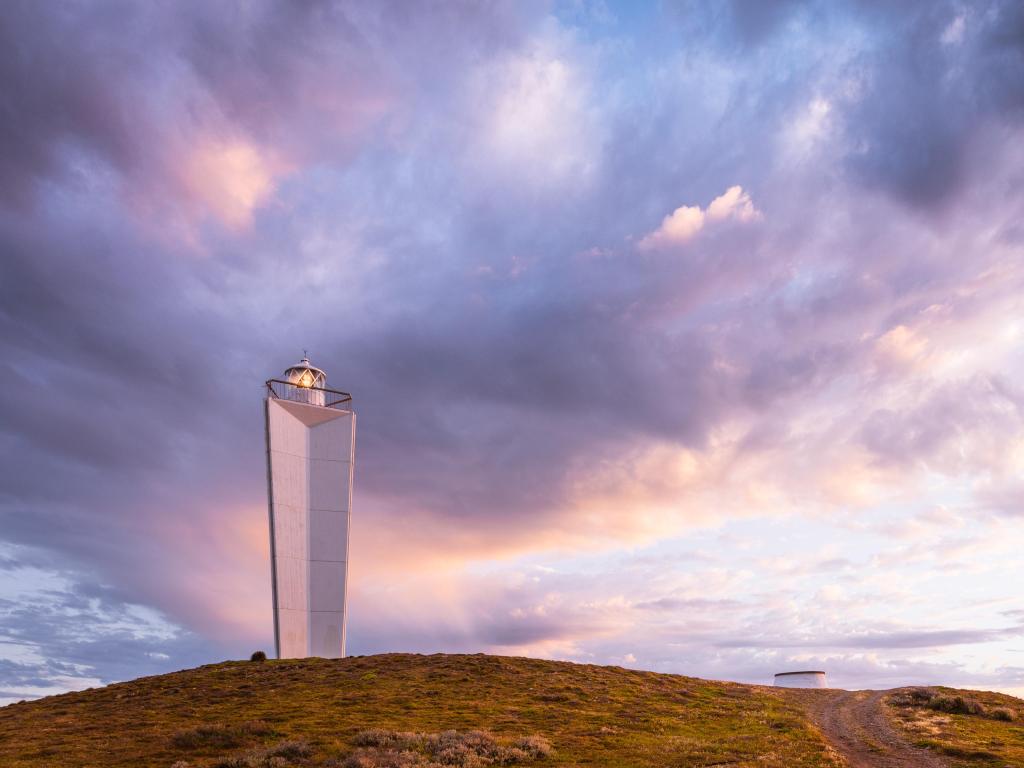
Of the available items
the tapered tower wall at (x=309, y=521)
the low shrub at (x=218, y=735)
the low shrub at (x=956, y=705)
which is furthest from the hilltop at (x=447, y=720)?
the tapered tower wall at (x=309, y=521)

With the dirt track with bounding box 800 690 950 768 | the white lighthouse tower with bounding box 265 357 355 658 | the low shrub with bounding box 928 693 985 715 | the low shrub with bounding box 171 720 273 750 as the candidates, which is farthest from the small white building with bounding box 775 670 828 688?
the low shrub with bounding box 171 720 273 750

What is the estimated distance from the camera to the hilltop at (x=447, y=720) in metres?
32.0

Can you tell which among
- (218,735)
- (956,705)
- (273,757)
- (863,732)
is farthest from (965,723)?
(218,735)

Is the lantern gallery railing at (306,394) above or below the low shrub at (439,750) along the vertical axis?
above

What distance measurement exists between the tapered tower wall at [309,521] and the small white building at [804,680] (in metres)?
39.0

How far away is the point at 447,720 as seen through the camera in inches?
1564

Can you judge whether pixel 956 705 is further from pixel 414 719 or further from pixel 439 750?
pixel 439 750

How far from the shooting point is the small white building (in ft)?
213

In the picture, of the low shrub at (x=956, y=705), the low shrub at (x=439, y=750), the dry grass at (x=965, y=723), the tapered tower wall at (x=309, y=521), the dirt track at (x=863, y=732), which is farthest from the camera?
the tapered tower wall at (x=309, y=521)

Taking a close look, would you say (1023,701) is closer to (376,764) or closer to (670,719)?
(670,719)

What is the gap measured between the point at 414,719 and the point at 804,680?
40377 millimetres

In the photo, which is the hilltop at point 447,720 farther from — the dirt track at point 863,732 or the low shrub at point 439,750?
the dirt track at point 863,732

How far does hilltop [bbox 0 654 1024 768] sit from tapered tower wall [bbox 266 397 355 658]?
3.99 meters

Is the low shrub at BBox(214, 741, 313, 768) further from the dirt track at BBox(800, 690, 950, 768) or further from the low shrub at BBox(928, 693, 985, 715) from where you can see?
the low shrub at BBox(928, 693, 985, 715)
